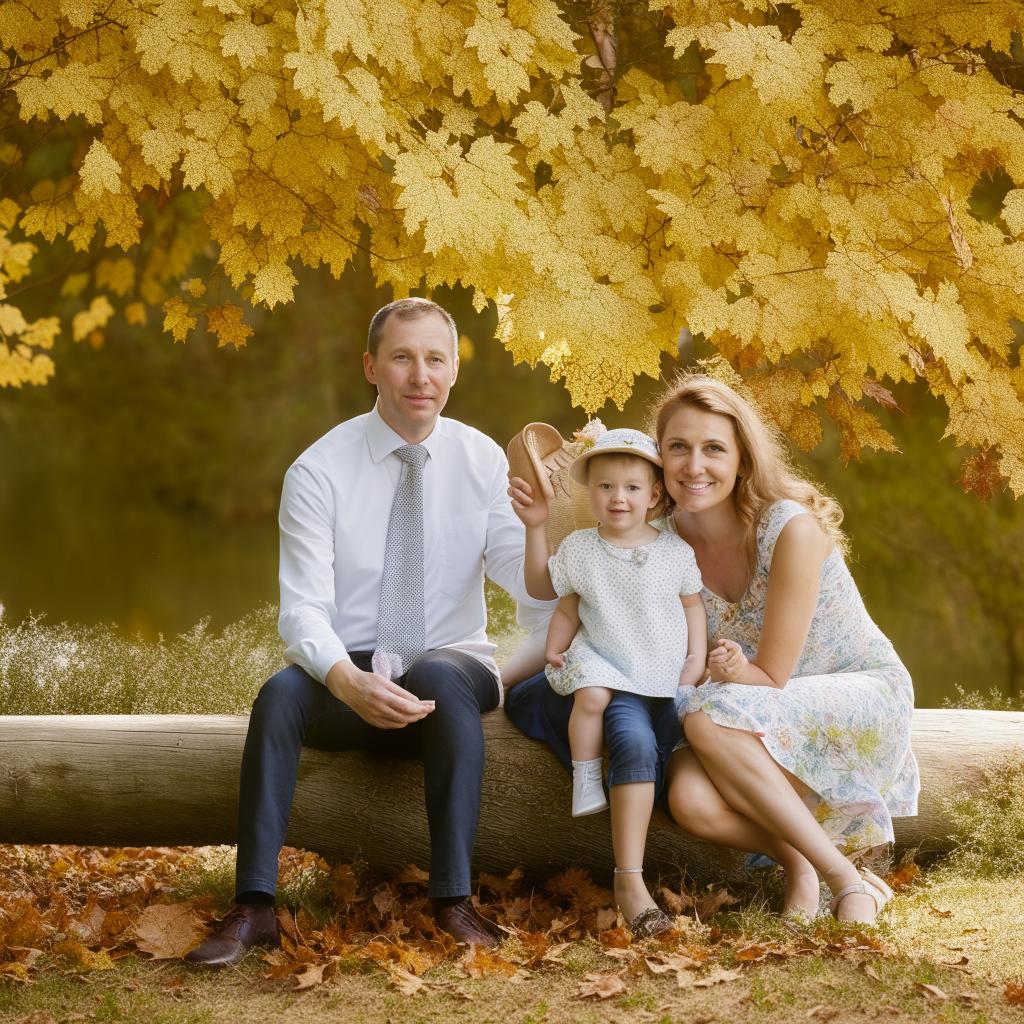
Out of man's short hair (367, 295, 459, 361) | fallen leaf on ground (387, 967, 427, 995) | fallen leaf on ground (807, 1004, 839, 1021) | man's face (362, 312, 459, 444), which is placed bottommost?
fallen leaf on ground (387, 967, 427, 995)

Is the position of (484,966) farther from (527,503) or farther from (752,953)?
(527,503)

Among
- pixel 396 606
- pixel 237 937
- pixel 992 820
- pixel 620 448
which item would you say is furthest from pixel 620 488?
pixel 992 820

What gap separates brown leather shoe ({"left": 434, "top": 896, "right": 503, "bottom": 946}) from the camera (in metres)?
2.82

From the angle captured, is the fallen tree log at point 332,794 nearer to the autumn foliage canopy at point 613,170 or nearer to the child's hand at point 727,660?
the child's hand at point 727,660

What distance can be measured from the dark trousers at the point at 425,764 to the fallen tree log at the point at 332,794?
0.28 meters

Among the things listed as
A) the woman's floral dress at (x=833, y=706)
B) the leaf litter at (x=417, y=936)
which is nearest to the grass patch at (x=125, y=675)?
the leaf litter at (x=417, y=936)

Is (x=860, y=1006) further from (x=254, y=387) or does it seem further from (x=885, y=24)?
(x=254, y=387)

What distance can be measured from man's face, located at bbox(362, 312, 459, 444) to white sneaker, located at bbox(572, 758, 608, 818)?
3.21 feet

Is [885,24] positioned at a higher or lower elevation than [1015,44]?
lower

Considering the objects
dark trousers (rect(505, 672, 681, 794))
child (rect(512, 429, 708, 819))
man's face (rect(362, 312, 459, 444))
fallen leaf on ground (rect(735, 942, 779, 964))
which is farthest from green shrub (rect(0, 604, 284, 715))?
fallen leaf on ground (rect(735, 942, 779, 964))

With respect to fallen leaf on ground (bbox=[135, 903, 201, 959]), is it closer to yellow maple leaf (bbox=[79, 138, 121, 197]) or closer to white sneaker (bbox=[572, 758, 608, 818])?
white sneaker (bbox=[572, 758, 608, 818])

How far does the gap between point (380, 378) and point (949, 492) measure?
5920 mm

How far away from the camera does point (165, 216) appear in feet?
20.0

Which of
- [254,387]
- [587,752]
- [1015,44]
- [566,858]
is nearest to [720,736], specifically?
[587,752]
